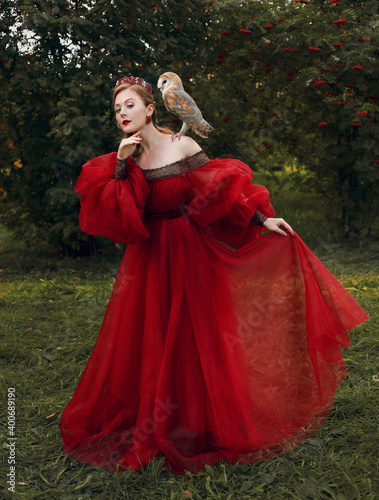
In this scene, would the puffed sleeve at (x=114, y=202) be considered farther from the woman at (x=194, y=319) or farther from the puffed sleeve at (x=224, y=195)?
the puffed sleeve at (x=224, y=195)

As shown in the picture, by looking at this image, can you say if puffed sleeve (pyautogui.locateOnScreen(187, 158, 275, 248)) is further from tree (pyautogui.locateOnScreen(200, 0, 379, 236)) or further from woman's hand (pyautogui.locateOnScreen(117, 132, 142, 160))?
tree (pyautogui.locateOnScreen(200, 0, 379, 236))

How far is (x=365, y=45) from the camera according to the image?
5715 mm

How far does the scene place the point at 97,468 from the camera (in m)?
2.45

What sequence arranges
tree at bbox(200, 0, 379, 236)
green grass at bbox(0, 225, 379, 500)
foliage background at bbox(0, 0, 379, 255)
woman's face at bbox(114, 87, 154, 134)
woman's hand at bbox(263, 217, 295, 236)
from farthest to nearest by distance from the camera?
tree at bbox(200, 0, 379, 236) < foliage background at bbox(0, 0, 379, 255) < woman's hand at bbox(263, 217, 295, 236) < woman's face at bbox(114, 87, 154, 134) < green grass at bbox(0, 225, 379, 500)

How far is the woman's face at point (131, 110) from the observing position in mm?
2369

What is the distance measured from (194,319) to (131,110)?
1.10m

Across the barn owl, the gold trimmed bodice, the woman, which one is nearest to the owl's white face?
the barn owl

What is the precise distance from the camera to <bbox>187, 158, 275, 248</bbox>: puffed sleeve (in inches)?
93.4

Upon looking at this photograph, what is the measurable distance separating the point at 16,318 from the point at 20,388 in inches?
53.6

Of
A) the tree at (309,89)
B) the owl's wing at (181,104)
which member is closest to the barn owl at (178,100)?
the owl's wing at (181,104)

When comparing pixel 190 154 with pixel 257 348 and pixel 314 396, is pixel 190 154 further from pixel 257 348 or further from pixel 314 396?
pixel 314 396

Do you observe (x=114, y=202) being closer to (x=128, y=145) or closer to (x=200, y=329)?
(x=128, y=145)

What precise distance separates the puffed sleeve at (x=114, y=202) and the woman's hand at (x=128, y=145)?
10cm

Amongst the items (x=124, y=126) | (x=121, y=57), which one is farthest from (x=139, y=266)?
(x=121, y=57)
